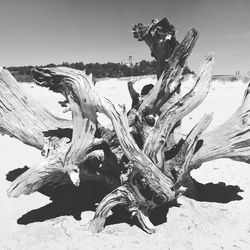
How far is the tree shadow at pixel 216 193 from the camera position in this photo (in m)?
4.22

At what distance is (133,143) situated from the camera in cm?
326

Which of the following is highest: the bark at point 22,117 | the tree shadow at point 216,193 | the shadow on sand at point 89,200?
the bark at point 22,117

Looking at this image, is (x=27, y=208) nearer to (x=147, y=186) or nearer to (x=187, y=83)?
(x=147, y=186)

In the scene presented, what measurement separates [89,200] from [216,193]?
1.78m

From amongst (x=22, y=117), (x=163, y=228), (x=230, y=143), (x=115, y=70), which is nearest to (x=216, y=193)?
(x=230, y=143)

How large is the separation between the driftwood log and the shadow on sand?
23cm

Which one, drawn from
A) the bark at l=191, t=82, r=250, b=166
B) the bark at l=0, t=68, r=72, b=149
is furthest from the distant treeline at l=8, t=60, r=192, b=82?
the bark at l=191, t=82, r=250, b=166

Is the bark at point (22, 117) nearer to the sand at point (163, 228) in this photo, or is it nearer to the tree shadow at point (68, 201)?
the tree shadow at point (68, 201)

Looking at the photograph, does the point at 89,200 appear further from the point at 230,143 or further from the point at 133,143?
the point at 230,143

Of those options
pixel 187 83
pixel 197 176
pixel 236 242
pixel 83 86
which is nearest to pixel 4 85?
pixel 83 86

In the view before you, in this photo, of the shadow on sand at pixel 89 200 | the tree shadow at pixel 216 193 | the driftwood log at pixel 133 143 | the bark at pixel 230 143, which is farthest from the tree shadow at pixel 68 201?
the bark at pixel 230 143

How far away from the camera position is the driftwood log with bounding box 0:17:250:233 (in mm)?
3348

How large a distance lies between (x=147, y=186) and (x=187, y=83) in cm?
1748

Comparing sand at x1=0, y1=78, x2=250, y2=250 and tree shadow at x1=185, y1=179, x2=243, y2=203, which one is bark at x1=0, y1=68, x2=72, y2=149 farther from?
tree shadow at x1=185, y1=179, x2=243, y2=203
